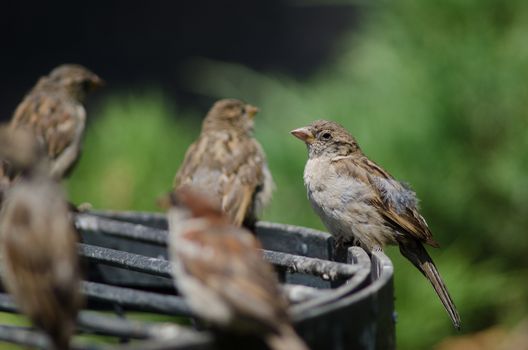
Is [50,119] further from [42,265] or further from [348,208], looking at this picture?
[42,265]

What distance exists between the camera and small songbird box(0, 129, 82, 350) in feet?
7.30

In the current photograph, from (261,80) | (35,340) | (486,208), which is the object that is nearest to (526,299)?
(486,208)

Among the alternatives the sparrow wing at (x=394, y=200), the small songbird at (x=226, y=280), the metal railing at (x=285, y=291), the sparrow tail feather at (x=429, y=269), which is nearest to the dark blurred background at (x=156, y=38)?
the sparrow wing at (x=394, y=200)

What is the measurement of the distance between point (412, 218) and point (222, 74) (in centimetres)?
301

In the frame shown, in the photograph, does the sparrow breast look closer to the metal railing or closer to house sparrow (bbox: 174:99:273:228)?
house sparrow (bbox: 174:99:273:228)

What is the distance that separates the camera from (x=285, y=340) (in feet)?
7.07

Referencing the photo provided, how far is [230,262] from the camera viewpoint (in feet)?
7.55

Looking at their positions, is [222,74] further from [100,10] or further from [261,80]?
[100,10]

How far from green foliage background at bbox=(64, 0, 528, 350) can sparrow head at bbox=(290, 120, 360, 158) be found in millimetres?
969

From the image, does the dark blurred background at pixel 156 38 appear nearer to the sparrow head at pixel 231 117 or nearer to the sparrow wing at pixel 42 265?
the sparrow head at pixel 231 117

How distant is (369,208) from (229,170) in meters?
0.97

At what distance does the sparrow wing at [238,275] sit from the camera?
2.18 meters

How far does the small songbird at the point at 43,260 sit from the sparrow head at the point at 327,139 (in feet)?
8.08

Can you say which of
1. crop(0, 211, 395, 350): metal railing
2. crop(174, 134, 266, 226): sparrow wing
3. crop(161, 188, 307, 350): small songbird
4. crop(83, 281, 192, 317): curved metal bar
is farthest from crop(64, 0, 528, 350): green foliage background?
crop(161, 188, 307, 350): small songbird
